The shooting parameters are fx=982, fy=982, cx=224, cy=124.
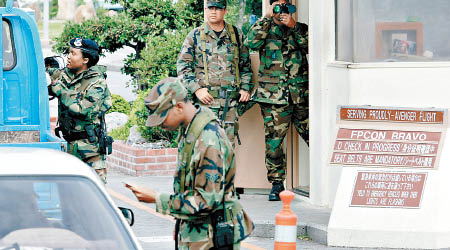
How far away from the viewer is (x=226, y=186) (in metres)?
4.97

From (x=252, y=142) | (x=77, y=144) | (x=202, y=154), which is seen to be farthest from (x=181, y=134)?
(x=252, y=142)

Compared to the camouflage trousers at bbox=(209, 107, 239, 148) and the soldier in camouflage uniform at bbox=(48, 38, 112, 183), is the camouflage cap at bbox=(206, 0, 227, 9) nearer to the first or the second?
the camouflage trousers at bbox=(209, 107, 239, 148)

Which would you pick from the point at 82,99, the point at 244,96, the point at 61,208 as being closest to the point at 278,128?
the point at 244,96

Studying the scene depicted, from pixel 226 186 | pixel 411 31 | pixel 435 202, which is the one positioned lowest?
pixel 435 202

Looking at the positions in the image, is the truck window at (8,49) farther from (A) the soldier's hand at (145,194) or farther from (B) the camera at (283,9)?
(A) the soldier's hand at (145,194)

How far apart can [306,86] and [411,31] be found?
174cm

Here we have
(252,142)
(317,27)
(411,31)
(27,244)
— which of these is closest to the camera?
(27,244)

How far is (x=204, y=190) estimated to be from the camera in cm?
479

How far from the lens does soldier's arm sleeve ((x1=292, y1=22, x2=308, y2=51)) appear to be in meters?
10.2

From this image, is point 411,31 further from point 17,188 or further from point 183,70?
point 17,188

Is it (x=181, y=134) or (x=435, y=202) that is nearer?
(x=181, y=134)

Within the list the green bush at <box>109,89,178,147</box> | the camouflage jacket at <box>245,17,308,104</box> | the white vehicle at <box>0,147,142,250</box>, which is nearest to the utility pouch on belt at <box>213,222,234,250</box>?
the white vehicle at <box>0,147,142,250</box>

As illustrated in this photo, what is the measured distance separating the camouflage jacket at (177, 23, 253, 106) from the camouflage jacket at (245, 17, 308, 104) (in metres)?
0.21

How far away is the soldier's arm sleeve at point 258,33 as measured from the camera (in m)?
10.2
